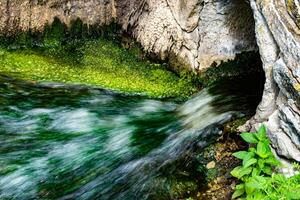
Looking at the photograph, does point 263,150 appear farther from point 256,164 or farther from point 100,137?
point 100,137

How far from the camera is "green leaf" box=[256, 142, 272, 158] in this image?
19.7 feet

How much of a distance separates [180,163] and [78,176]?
1.43 m

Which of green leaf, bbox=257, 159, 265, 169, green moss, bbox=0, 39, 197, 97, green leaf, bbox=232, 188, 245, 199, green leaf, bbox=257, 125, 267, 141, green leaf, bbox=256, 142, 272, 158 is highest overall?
green moss, bbox=0, 39, 197, 97

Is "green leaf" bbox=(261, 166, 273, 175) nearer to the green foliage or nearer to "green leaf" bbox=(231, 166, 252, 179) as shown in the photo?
the green foliage

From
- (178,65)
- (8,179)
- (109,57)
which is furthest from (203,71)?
(8,179)

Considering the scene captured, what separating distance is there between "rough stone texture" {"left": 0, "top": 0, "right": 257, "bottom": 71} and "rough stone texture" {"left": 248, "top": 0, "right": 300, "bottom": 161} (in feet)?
6.73

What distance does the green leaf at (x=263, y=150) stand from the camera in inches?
237

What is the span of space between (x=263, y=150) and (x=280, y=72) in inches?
44.9

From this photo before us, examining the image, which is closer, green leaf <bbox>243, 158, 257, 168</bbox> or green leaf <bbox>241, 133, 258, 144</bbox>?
green leaf <bbox>243, 158, 257, 168</bbox>

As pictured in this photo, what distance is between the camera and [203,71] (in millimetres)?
9484

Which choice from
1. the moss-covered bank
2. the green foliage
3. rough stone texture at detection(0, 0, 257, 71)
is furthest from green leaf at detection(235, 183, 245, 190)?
rough stone texture at detection(0, 0, 257, 71)

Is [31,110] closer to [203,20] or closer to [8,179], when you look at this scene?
[8,179]

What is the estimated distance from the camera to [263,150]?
6031mm

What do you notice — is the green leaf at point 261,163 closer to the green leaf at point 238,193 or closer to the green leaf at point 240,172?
the green leaf at point 240,172
